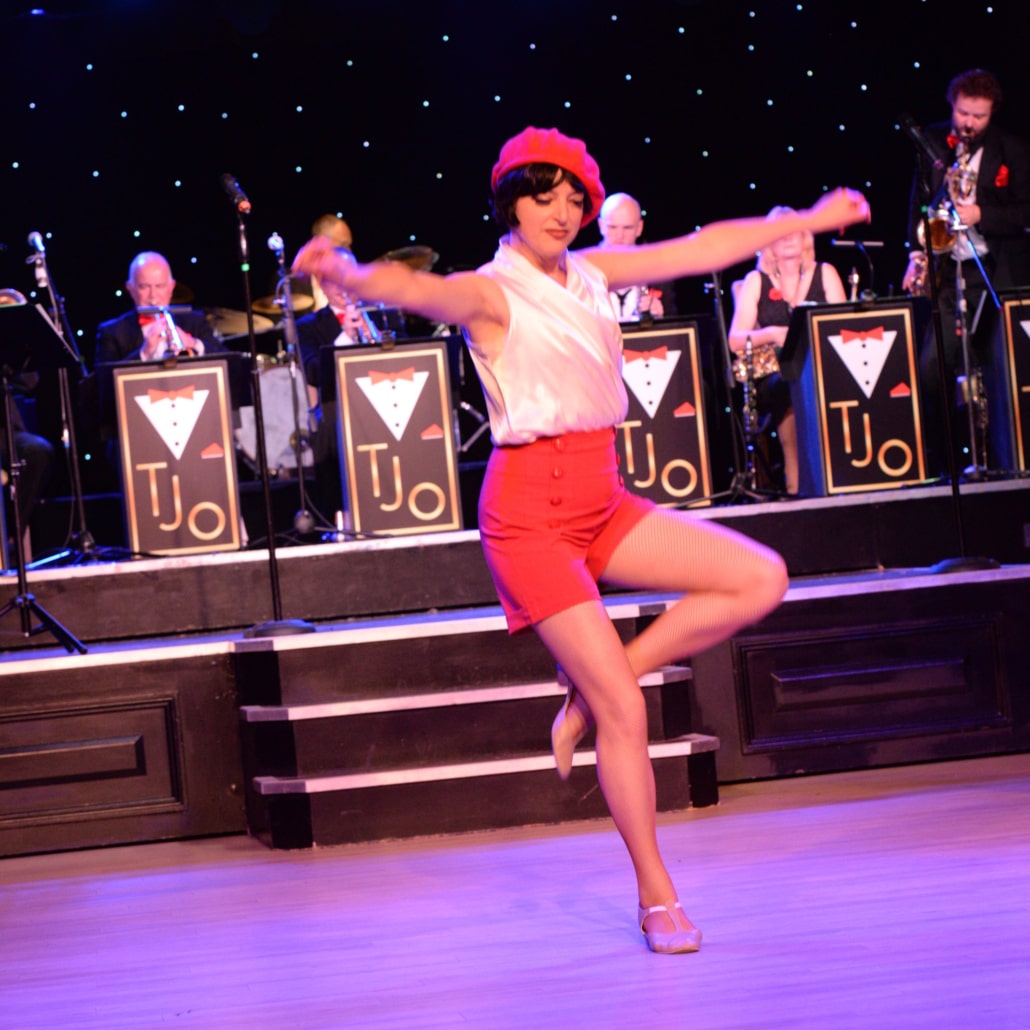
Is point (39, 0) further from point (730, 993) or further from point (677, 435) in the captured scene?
point (730, 993)

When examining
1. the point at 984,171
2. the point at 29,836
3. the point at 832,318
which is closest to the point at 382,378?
the point at 832,318

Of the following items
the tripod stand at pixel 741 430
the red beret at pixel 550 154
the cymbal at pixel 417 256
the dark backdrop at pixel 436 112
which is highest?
the dark backdrop at pixel 436 112

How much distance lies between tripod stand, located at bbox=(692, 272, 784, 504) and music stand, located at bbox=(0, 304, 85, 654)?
3146 millimetres

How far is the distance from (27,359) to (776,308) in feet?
13.3

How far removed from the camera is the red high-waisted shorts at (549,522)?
10.4ft

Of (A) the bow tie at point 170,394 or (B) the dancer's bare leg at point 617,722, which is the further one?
(A) the bow tie at point 170,394

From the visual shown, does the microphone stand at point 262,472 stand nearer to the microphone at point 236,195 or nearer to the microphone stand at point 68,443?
the microphone at point 236,195

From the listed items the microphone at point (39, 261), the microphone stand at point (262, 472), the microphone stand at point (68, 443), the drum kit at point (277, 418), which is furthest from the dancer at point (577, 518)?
the drum kit at point (277, 418)

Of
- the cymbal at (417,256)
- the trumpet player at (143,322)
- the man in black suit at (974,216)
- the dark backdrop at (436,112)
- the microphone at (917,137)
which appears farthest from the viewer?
the dark backdrop at (436,112)

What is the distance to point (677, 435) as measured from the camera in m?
6.79

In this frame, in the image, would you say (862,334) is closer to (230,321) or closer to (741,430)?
(741,430)

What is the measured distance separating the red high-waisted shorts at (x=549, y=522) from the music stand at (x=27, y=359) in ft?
8.02

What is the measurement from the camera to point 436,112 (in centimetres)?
989

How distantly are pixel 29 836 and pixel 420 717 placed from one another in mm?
1444
